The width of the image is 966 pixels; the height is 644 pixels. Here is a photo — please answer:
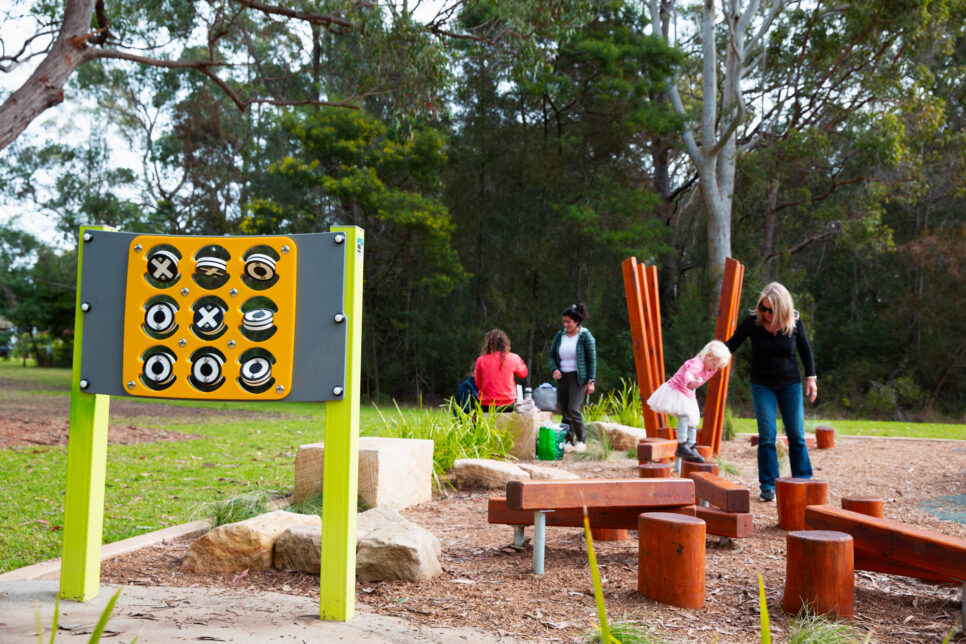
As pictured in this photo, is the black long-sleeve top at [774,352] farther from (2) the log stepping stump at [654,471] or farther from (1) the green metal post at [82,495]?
(1) the green metal post at [82,495]

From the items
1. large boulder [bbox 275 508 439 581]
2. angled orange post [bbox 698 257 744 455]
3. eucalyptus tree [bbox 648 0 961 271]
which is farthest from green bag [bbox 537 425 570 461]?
eucalyptus tree [bbox 648 0 961 271]

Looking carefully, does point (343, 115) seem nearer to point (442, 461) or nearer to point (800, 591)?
point (442, 461)

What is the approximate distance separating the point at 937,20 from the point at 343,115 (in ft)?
48.7

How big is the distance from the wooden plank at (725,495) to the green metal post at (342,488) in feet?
6.00

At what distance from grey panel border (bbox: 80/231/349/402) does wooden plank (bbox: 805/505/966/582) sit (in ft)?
6.92

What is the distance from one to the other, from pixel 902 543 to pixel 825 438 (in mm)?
6692

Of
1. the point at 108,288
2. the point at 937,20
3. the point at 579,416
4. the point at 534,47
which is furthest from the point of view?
the point at 937,20

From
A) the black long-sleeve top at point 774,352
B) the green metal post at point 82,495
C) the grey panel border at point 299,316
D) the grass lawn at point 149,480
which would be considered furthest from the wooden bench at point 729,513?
the grass lawn at point 149,480

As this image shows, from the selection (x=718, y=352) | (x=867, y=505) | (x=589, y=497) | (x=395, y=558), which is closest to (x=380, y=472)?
(x=395, y=558)

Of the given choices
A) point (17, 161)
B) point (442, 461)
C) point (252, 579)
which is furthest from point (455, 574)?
point (17, 161)

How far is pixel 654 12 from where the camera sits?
2109 centimetres

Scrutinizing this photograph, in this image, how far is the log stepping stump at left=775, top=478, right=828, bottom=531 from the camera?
165 inches

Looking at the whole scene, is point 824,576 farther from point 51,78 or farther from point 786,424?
point 51,78

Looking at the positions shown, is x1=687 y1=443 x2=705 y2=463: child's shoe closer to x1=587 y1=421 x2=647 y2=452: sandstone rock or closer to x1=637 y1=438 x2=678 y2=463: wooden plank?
x1=637 y1=438 x2=678 y2=463: wooden plank
